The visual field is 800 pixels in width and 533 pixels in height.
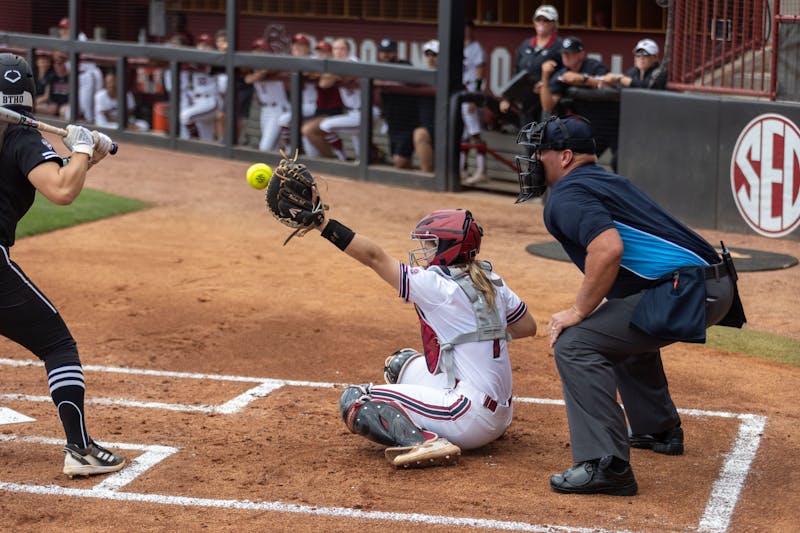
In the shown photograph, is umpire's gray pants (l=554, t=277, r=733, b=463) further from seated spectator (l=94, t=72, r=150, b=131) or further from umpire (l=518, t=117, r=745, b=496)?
seated spectator (l=94, t=72, r=150, b=131)

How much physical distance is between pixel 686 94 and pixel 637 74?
31.3 inches

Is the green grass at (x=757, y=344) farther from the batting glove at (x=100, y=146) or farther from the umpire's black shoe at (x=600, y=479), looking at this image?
the batting glove at (x=100, y=146)

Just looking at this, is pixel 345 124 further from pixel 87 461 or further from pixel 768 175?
pixel 87 461

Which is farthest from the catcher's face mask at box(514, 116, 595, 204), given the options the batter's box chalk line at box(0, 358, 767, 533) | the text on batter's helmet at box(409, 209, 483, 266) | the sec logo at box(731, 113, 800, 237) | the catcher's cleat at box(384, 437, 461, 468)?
the sec logo at box(731, 113, 800, 237)

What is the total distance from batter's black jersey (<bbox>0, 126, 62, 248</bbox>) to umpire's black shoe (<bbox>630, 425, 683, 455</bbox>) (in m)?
2.94

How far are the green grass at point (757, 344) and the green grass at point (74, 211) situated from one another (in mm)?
6400

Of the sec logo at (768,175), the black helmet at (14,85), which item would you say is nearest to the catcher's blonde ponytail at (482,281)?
the black helmet at (14,85)

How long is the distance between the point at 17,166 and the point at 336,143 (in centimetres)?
1008

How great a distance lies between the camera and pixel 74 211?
12.0 metres

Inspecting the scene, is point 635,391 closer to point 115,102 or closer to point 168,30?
point 115,102

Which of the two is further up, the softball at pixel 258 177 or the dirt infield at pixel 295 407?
the softball at pixel 258 177

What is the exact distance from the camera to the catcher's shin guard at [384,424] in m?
5.11

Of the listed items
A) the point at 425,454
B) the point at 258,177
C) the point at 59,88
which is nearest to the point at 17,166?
the point at 258,177

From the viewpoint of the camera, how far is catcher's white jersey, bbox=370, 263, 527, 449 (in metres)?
5.05
